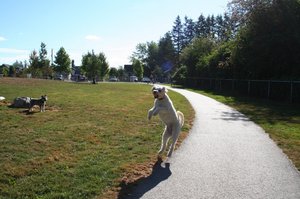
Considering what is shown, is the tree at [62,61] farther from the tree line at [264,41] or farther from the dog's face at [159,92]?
the dog's face at [159,92]

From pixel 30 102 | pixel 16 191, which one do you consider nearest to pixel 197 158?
pixel 16 191

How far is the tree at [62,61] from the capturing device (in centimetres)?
7437

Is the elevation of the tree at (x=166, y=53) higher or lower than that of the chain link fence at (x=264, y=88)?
higher

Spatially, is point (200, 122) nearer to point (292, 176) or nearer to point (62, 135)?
point (62, 135)

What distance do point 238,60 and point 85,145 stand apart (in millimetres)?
25035

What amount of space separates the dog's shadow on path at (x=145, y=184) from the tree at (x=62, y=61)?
70672 mm

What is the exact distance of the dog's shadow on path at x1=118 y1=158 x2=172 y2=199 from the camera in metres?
5.41

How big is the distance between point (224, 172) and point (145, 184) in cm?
Answer: 168

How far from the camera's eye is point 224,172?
6.70m

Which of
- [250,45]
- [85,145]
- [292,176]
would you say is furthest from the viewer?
[250,45]

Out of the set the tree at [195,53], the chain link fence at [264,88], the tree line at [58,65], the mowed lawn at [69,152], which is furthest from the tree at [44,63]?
the mowed lawn at [69,152]

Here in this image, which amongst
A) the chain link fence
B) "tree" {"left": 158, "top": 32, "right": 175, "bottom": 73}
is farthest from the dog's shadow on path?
"tree" {"left": 158, "top": 32, "right": 175, "bottom": 73}

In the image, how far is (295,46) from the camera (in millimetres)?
25938

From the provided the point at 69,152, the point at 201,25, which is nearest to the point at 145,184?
the point at 69,152
